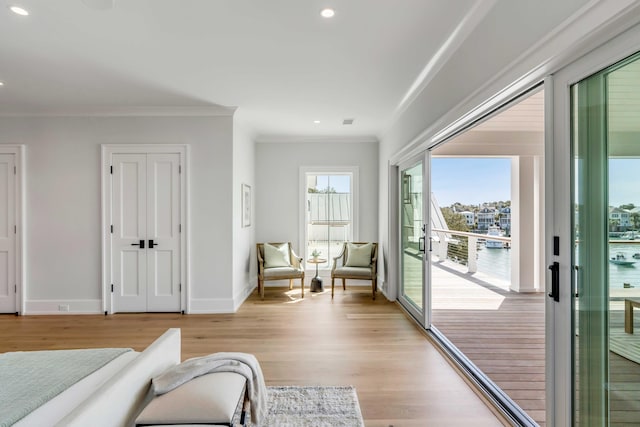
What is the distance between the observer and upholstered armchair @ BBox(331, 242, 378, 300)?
5.26m

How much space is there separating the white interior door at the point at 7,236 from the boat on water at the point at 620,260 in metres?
6.03

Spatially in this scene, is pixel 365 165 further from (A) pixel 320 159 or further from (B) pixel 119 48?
(B) pixel 119 48

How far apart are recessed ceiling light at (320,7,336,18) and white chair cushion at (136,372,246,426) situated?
2.35 m

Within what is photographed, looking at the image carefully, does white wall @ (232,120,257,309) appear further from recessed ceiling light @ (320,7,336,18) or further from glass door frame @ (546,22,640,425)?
glass door frame @ (546,22,640,425)

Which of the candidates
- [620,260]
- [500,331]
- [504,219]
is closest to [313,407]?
[620,260]

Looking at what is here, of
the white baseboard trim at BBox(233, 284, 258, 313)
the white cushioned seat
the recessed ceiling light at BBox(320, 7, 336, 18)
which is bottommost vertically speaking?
the white baseboard trim at BBox(233, 284, 258, 313)

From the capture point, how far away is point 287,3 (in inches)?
85.4

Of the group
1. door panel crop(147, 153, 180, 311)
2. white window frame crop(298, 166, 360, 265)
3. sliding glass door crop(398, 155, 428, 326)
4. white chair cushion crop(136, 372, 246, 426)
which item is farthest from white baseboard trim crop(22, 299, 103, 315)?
sliding glass door crop(398, 155, 428, 326)

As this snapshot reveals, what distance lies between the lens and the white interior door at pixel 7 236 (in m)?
4.42

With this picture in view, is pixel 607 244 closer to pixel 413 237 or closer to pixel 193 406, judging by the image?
pixel 193 406

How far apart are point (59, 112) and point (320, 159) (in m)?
3.83

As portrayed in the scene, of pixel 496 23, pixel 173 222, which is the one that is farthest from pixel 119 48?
pixel 496 23

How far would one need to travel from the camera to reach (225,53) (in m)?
2.88

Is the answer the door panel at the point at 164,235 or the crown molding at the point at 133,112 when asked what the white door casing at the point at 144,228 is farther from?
the crown molding at the point at 133,112
